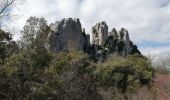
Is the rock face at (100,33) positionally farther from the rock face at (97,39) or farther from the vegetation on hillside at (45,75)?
the vegetation on hillside at (45,75)

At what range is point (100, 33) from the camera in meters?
98.8

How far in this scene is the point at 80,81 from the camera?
36.1 meters

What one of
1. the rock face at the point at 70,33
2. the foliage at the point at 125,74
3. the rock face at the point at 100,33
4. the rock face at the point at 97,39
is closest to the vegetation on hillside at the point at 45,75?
the foliage at the point at 125,74

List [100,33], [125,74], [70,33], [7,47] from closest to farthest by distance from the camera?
1. [7,47]
2. [125,74]
3. [70,33]
4. [100,33]

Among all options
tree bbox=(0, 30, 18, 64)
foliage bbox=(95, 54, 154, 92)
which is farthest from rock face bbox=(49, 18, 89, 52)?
tree bbox=(0, 30, 18, 64)

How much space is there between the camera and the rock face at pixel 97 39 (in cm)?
8562

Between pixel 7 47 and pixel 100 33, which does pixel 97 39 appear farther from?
pixel 7 47

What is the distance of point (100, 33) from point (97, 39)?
1.94 meters

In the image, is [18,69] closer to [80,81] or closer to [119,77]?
[80,81]

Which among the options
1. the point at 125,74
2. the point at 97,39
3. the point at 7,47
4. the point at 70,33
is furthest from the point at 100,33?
the point at 7,47

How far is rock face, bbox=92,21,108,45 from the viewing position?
321 feet

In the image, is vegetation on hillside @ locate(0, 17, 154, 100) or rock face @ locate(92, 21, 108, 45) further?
rock face @ locate(92, 21, 108, 45)

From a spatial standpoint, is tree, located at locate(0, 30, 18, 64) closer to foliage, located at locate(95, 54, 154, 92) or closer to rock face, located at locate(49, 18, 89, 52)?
foliage, located at locate(95, 54, 154, 92)

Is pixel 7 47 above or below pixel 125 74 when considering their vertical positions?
above
